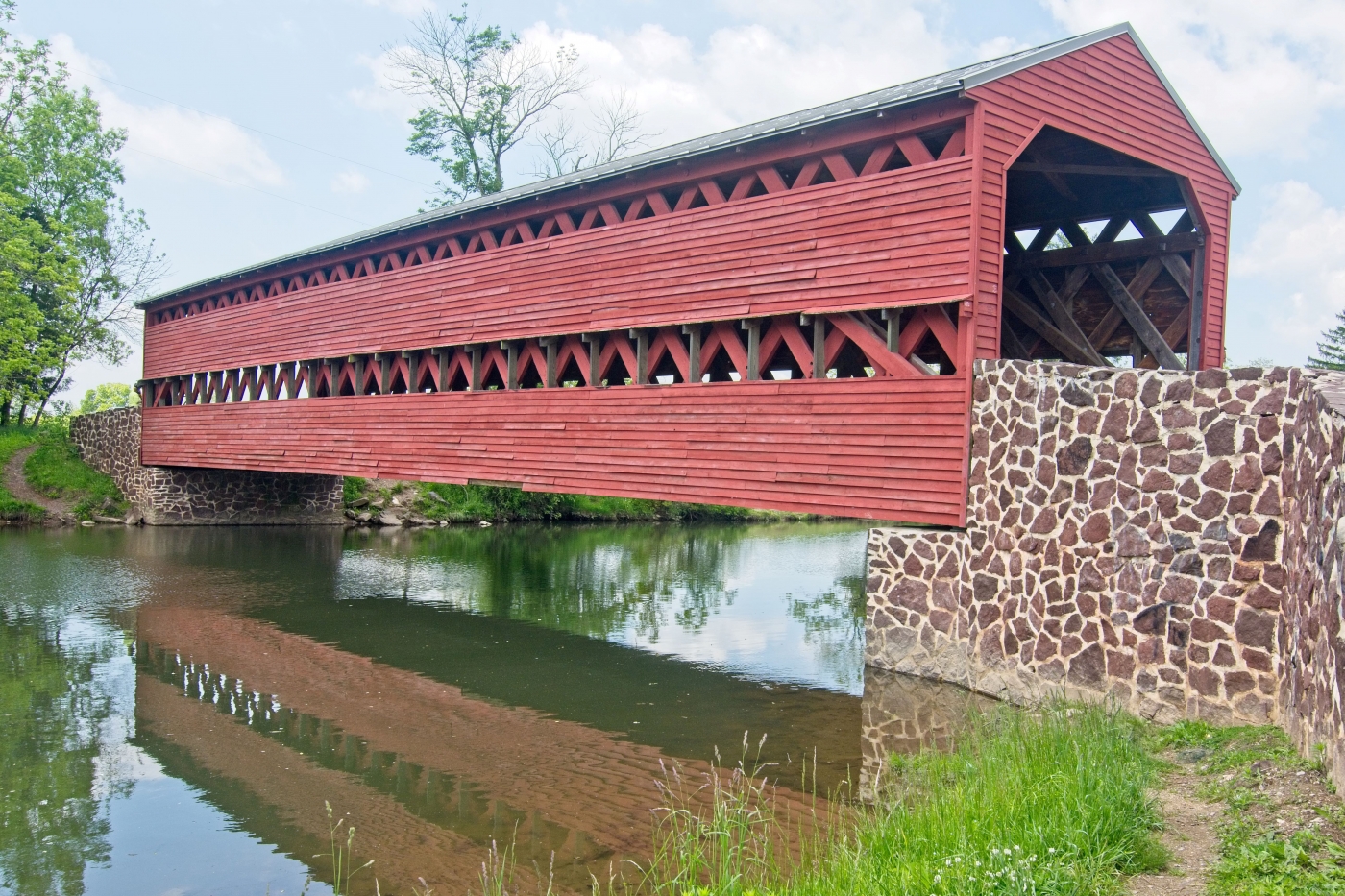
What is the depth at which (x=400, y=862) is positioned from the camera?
5.30m

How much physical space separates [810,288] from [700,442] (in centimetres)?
220

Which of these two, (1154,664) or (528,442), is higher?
(528,442)

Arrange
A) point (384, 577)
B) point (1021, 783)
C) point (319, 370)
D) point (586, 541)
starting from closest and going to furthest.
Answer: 1. point (1021, 783)
2. point (384, 577)
3. point (319, 370)
4. point (586, 541)

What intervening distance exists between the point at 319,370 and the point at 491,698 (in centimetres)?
1192

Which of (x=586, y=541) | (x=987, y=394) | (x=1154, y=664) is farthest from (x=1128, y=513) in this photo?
(x=586, y=541)

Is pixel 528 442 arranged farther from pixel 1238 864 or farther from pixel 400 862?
pixel 1238 864

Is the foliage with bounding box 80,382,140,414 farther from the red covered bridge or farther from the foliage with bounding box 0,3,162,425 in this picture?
the red covered bridge

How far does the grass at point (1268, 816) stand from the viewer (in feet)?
12.1

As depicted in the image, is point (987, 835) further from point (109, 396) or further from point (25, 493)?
point (109, 396)

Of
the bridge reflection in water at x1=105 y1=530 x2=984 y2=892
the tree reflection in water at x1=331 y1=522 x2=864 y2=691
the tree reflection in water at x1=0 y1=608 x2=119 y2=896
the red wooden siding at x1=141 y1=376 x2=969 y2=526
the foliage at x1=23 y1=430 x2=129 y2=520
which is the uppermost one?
the red wooden siding at x1=141 y1=376 x2=969 y2=526

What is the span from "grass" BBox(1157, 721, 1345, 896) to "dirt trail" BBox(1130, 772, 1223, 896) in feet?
0.18

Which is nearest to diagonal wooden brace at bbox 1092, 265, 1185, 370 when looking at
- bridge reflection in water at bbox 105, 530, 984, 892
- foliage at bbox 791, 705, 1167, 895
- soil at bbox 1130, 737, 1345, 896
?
bridge reflection in water at bbox 105, 530, 984, 892

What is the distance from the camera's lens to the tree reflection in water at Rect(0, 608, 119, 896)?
17.6 ft

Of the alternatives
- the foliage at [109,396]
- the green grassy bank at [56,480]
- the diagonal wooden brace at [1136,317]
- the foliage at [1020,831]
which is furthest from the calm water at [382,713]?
the foliage at [109,396]
